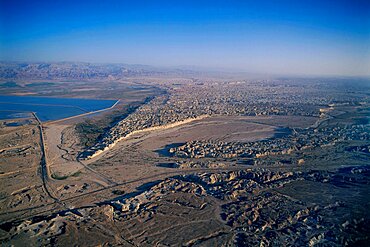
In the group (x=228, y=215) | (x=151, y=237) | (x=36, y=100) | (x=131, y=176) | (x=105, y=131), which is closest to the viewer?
(x=151, y=237)

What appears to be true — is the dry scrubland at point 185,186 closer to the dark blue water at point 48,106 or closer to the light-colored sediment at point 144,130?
the light-colored sediment at point 144,130

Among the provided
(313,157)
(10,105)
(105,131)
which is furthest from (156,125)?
(10,105)

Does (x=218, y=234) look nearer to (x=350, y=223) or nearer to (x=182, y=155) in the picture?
(x=350, y=223)

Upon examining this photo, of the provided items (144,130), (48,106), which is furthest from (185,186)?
(48,106)

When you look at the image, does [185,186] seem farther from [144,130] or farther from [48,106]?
[48,106]

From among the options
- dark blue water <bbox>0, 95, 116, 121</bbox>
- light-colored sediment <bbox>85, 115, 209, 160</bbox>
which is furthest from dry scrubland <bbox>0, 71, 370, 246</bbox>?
dark blue water <bbox>0, 95, 116, 121</bbox>

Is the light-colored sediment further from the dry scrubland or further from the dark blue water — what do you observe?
the dark blue water
